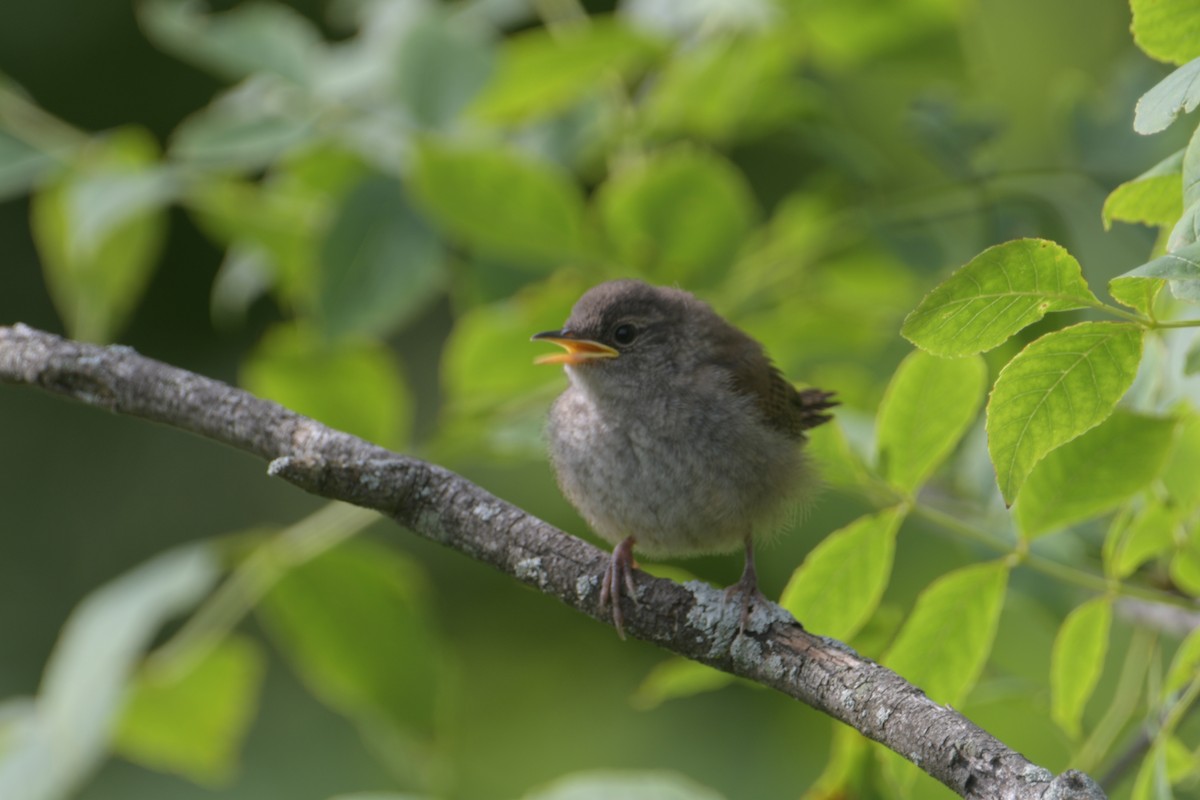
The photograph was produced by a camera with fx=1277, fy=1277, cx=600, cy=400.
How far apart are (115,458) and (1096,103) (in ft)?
18.8

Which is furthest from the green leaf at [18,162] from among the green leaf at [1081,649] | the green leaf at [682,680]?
the green leaf at [1081,649]

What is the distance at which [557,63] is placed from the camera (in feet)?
9.65

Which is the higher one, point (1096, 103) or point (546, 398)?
point (1096, 103)

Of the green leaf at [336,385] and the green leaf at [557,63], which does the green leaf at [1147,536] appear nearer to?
the green leaf at [557,63]

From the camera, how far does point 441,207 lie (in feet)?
8.80

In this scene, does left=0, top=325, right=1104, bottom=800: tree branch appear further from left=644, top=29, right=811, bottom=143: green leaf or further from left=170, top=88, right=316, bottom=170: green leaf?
left=644, top=29, right=811, bottom=143: green leaf

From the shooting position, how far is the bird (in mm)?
2535

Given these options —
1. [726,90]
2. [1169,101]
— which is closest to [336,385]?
[726,90]

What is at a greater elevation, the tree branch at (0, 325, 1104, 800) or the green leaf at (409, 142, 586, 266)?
the green leaf at (409, 142, 586, 266)

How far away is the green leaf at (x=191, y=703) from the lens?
9.31ft

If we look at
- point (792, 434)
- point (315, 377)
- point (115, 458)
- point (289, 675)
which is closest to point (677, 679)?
point (792, 434)

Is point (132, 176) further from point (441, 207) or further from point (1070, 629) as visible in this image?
point (1070, 629)

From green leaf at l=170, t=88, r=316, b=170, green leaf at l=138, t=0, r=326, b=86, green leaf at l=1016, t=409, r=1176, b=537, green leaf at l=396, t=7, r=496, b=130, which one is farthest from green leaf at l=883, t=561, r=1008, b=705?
green leaf at l=138, t=0, r=326, b=86

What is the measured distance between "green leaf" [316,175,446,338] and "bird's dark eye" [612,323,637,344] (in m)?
0.44
